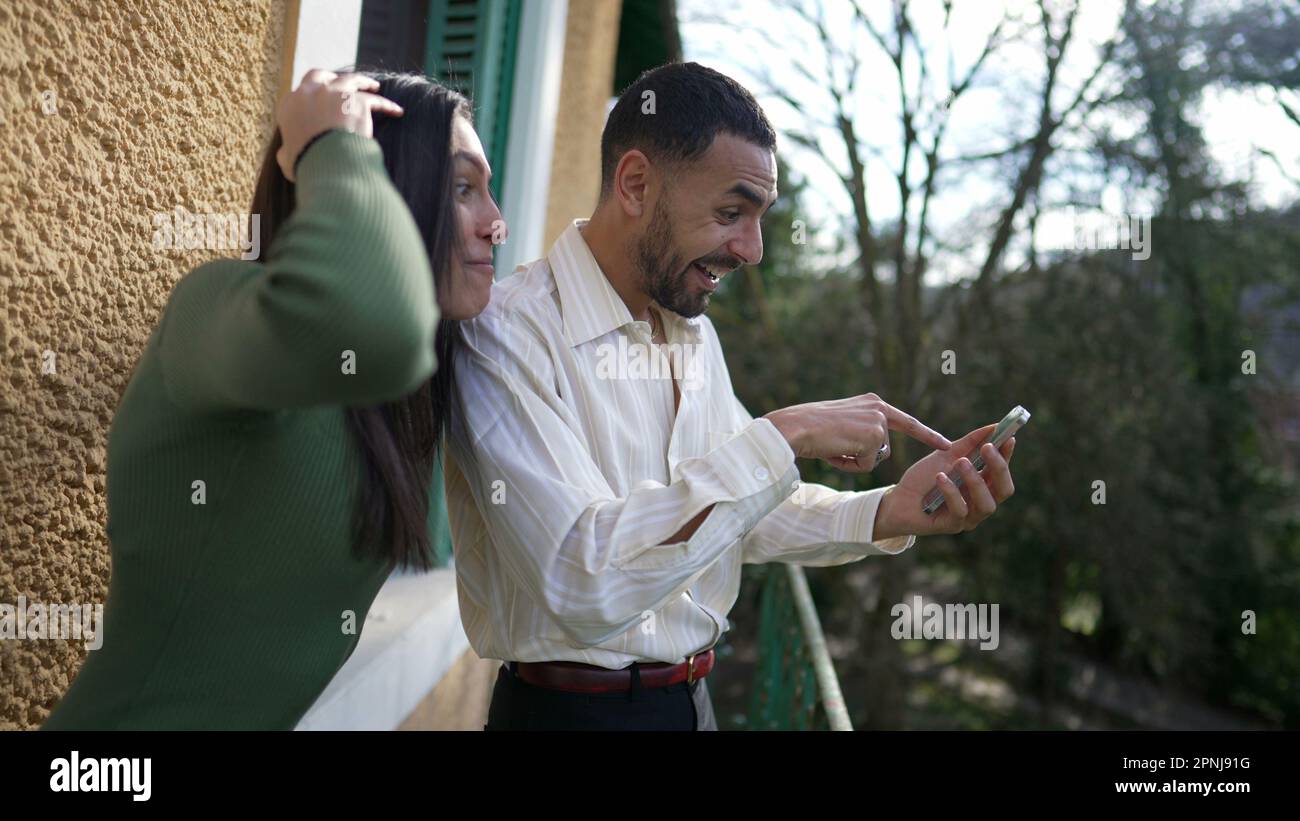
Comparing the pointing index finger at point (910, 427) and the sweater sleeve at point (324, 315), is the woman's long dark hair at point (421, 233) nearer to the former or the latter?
the sweater sleeve at point (324, 315)

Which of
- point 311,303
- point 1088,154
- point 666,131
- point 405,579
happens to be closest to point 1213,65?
point 1088,154

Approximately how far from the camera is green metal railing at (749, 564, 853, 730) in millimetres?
2641

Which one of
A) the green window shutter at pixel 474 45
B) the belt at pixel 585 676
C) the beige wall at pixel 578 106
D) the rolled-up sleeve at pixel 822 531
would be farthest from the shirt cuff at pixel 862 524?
the beige wall at pixel 578 106

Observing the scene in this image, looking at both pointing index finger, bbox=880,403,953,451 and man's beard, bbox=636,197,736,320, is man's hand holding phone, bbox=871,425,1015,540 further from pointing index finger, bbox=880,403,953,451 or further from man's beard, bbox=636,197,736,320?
man's beard, bbox=636,197,736,320

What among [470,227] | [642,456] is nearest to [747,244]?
[642,456]

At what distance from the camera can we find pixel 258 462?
3.58 ft

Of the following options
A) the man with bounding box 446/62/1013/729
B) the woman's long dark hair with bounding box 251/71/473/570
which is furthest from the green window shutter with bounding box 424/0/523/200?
the woman's long dark hair with bounding box 251/71/473/570

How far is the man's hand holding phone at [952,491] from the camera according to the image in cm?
169

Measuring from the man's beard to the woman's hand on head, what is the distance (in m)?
0.76

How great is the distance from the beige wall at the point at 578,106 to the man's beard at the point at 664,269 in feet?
12.8

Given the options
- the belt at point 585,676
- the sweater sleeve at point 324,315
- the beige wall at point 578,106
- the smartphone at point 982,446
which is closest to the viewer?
the sweater sleeve at point 324,315

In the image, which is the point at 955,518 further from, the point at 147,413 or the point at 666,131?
the point at 147,413

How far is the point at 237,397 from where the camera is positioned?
0.96 m

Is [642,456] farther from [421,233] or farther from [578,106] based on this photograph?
[578,106]
